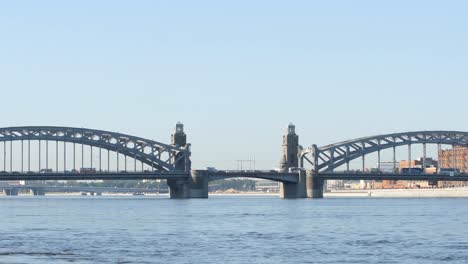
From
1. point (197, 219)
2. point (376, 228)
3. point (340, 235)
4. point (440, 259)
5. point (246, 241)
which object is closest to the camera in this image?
point (440, 259)

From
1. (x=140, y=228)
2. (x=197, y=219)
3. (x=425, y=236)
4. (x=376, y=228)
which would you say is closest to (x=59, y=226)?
(x=140, y=228)

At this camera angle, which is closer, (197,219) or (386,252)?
(386,252)

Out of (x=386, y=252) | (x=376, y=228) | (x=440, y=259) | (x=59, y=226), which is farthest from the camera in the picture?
(x=59, y=226)

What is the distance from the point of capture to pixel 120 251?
74.6 m

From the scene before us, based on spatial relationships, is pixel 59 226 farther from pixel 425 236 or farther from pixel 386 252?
pixel 386 252

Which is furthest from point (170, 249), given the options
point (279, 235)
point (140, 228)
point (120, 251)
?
point (140, 228)

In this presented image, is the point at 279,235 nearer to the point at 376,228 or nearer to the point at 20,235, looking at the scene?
the point at 376,228

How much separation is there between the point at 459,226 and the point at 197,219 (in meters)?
28.0

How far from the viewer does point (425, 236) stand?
87.4m

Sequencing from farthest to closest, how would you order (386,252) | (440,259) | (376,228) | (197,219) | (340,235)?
(197,219) → (376,228) → (340,235) → (386,252) → (440,259)

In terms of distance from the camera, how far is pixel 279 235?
89.8m

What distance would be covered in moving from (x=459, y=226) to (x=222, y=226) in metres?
18.9

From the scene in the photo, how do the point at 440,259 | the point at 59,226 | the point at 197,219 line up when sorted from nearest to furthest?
the point at 440,259, the point at 59,226, the point at 197,219

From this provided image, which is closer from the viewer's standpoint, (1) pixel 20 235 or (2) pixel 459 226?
(1) pixel 20 235
